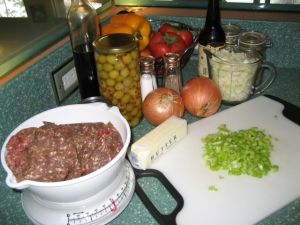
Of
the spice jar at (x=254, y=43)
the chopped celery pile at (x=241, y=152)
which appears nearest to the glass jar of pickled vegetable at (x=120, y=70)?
the chopped celery pile at (x=241, y=152)

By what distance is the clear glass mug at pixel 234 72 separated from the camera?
0.82 m

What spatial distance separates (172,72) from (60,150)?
420 mm

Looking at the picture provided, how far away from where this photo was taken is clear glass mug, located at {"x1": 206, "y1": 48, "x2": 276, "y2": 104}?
32.4 inches

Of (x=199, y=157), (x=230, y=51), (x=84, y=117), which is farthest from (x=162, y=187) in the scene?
(x=230, y=51)

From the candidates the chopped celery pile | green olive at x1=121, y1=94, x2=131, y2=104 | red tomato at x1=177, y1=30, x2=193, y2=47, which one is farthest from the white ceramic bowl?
red tomato at x1=177, y1=30, x2=193, y2=47

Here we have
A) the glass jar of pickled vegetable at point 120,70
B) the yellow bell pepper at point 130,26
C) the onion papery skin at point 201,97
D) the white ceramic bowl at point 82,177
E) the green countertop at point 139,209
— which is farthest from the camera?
the yellow bell pepper at point 130,26

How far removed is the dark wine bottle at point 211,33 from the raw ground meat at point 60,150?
0.43m

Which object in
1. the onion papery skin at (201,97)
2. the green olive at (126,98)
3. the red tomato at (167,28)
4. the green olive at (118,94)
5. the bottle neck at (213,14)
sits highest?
the bottle neck at (213,14)

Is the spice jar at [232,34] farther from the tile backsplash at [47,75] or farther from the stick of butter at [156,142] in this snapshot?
the stick of butter at [156,142]

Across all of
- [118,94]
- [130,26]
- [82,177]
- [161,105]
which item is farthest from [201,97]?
[82,177]

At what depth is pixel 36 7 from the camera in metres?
0.97

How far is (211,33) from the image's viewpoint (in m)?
0.90

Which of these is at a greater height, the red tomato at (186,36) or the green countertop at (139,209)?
the red tomato at (186,36)

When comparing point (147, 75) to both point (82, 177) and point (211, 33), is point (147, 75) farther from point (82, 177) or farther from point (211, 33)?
point (82, 177)
